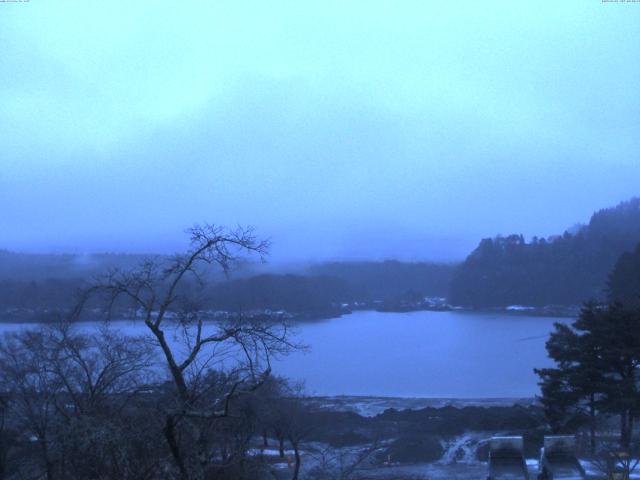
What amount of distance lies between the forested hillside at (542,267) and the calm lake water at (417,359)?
6598 millimetres

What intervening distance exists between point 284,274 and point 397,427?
8.40 meters

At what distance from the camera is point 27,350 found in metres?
8.48

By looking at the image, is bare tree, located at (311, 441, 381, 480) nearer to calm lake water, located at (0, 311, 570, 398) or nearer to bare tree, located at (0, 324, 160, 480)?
bare tree, located at (0, 324, 160, 480)

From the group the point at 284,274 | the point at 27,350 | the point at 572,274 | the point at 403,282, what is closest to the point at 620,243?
the point at 572,274

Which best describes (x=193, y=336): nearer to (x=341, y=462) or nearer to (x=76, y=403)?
(x=76, y=403)

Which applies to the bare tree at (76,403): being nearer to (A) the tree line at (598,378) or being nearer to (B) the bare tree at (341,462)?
(B) the bare tree at (341,462)

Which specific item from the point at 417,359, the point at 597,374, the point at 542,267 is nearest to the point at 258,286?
the point at 597,374

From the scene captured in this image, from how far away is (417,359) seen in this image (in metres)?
23.4

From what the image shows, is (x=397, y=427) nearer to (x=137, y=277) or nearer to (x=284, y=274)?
(x=284, y=274)

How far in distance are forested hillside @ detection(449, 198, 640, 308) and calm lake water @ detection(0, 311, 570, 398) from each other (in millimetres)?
6598

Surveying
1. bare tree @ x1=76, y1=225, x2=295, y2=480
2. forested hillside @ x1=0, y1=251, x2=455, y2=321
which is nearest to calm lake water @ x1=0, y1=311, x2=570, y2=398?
forested hillside @ x1=0, y1=251, x2=455, y2=321

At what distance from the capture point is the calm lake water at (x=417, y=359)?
18.4 meters

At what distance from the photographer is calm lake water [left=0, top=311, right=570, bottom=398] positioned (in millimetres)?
18375

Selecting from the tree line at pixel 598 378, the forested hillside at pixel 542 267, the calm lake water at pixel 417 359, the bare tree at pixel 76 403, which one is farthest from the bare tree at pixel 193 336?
the forested hillside at pixel 542 267
